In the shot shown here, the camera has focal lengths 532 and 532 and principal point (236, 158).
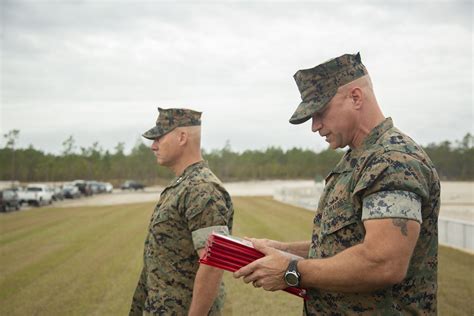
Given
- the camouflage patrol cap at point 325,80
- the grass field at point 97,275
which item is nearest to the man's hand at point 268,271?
the camouflage patrol cap at point 325,80

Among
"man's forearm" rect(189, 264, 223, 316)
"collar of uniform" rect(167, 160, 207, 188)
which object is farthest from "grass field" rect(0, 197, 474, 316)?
"collar of uniform" rect(167, 160, 207, 188)

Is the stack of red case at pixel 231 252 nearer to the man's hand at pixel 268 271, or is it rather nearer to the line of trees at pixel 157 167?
the man's hand at pixel 268 271

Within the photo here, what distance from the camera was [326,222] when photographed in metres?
2.61

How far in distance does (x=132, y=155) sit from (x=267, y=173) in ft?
103

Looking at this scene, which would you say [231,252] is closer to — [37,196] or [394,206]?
[394,206]

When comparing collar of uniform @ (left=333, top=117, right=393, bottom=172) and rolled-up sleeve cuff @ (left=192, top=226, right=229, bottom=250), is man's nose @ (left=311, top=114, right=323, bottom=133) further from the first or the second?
rolled-up sleeve cuff @ (left=192, top=226, right=229, bottom=250)

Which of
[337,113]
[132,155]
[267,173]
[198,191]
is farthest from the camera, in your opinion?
[267,173]

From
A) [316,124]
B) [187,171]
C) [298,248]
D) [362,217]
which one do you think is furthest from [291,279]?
[187,171]

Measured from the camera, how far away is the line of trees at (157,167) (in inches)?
3669

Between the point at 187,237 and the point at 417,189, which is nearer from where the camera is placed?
the point at 417,189

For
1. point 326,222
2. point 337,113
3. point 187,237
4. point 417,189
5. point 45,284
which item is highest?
point 337,113

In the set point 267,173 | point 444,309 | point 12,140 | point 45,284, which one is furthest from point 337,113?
point 267,173

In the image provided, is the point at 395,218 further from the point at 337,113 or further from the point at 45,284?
the point at 45,284

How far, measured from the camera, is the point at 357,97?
2.56m
